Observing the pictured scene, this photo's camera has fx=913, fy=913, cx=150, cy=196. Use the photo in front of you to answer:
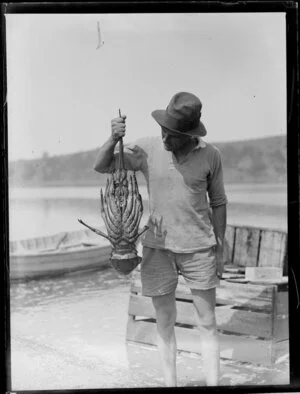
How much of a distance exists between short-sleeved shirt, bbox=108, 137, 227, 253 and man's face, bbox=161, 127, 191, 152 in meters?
0.03

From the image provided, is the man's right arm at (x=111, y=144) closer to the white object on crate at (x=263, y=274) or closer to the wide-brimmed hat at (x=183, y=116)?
the wide-brimmed hat at (x=183, y=116)

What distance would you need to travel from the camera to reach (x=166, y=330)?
568 cm

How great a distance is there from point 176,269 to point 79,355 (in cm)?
82

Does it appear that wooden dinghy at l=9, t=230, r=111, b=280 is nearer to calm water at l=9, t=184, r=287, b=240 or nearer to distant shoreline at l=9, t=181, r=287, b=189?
calm water at l=9, t=184, r=287, b=240

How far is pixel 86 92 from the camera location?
567 cm

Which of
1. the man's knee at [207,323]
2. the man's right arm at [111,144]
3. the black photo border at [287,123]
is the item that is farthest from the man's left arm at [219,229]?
the man's right arm at [111,144]

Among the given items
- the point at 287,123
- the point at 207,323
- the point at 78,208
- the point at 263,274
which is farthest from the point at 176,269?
the point at 287,123

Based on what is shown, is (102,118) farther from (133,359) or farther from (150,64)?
(133,359)

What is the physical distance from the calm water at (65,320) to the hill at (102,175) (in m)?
0.06

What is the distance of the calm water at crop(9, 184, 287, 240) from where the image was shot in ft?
18.6

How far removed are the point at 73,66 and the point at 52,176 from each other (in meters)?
0.70

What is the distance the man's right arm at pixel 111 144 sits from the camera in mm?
5582

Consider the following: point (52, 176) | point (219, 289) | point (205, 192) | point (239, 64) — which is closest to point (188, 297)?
point (219, 289)

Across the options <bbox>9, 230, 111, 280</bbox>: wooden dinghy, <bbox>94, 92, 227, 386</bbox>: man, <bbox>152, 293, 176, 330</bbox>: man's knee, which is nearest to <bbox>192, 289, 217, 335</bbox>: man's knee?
<bbox>94, 92, 227, 386</bbox>: man
